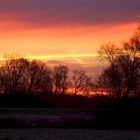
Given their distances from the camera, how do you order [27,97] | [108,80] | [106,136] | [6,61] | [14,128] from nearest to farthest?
1. [106,136]
2. [14,128]
3. [27,97]
4. [108,80]
5. [6,61]

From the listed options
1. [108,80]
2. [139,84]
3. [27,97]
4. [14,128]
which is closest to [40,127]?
[14,128]

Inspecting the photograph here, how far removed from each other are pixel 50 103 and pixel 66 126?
1166 inches

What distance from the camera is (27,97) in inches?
2621

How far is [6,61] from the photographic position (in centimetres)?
12738

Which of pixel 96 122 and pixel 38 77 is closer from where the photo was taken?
pixel 96 122

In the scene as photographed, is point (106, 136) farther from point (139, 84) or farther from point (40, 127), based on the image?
point (139, 84)

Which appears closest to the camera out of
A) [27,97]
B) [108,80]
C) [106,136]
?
[106,136]

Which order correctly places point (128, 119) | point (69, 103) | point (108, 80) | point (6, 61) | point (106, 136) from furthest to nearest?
point (6, 61) < point (108, 80) < point (69, 103) < point (128, 119) < point (106, 136)

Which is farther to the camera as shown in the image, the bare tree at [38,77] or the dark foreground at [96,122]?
the bare tree at [38,77]

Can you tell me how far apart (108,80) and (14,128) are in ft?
163

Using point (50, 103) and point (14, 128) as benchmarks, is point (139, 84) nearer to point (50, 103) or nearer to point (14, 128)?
point (50, 103)

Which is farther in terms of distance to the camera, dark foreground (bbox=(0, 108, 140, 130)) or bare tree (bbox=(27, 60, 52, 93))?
bare tree (bbox=(27, 60, 52, 93))

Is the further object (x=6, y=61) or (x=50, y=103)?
(x=6, y=61)

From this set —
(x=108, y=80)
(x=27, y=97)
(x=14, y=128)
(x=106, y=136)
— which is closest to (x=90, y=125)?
(x=14, y=128)
